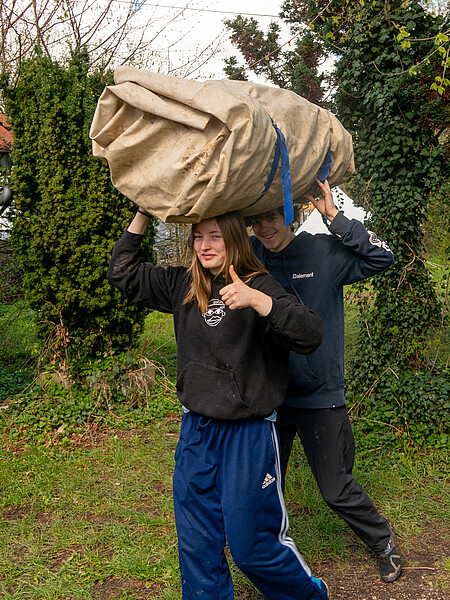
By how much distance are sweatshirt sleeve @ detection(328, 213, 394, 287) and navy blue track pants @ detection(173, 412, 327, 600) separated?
94cm

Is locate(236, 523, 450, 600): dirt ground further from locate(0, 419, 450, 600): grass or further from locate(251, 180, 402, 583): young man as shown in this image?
locate(251, 180, 402, 583): young man

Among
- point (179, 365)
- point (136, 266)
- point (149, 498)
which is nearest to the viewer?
point (179, 365)

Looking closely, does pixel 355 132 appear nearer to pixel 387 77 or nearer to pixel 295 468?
pixel 387 77

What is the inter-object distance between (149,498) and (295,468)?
1164 millimetres

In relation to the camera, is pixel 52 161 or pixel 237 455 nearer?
pixel 237 455

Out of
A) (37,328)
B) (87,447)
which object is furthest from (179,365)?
(37,328)

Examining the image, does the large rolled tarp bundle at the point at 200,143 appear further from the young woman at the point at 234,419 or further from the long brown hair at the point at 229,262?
the young woman at the point at 234,419

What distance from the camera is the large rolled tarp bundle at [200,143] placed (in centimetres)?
220

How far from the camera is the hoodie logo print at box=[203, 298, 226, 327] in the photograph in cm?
251

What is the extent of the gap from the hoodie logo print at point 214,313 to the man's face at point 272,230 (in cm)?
62

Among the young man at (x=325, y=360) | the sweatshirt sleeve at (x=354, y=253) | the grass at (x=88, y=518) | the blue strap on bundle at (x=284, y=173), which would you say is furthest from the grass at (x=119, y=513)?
the blue strap on bundle at (x=284, y=173)

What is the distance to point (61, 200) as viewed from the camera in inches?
211

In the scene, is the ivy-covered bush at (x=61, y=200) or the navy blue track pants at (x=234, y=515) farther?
the ivy-covered bush at (x=61, y=200)

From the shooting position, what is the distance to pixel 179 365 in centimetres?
261
